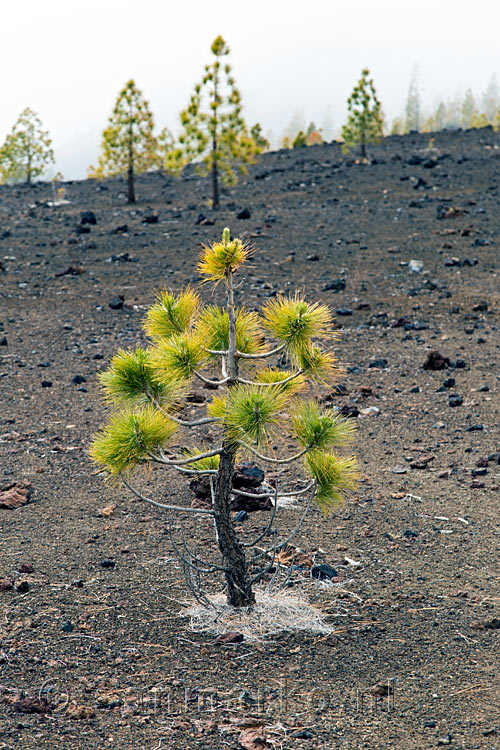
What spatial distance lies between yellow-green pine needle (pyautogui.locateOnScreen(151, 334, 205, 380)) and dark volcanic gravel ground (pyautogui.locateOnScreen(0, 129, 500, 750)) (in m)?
1.52

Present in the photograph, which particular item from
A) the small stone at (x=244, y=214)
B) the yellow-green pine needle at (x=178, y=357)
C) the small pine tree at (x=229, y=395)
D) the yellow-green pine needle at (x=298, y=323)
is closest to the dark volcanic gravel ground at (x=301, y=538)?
the small pine tree at (x=229, y=395)

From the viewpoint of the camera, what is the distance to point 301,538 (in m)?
6.09

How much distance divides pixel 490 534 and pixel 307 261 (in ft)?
30.3

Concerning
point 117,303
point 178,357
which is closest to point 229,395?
point 178,357

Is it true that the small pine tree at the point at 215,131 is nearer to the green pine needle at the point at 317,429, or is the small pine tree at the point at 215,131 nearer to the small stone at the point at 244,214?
the small stone at the point at 244,214

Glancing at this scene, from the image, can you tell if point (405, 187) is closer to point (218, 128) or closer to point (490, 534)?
point (218, 128)

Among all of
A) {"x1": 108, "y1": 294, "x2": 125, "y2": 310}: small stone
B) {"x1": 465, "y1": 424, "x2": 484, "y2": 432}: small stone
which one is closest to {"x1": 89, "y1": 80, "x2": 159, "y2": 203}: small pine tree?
{"x1": 108, "y1": 294, "x2": 125, "y2": 310}: small stone

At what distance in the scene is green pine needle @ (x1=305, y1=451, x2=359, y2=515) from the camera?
187 inches

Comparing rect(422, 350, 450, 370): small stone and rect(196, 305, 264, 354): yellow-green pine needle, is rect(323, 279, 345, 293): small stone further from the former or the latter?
rect(196, 305, 264, 354): yellow-green pine needle

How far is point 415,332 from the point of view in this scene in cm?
1122

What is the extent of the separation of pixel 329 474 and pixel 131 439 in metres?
1.17

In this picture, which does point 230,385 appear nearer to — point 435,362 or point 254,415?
point 254,415

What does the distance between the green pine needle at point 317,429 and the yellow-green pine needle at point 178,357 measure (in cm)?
66

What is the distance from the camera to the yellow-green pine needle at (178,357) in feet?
15.0
